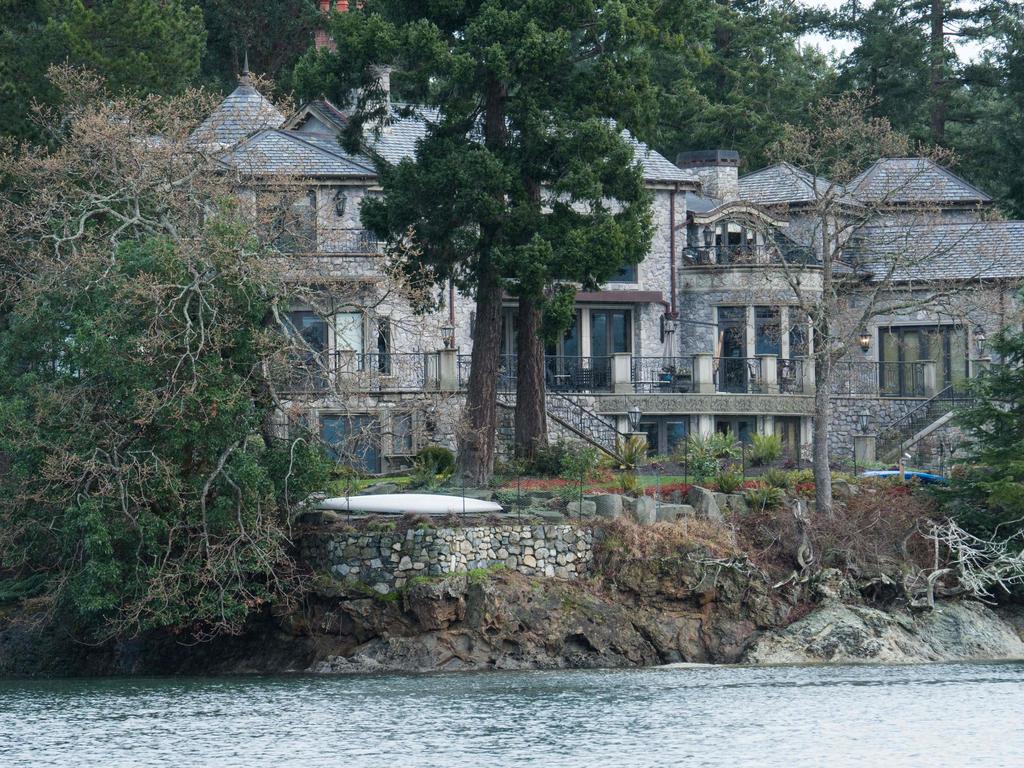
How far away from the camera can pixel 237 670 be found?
119 feet

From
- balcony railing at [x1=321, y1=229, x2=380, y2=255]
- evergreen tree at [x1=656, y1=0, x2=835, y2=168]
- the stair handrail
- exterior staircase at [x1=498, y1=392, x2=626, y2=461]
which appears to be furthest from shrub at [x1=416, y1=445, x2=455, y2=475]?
evergreen tree at [x1=656, y1=0, x2=835, y2=168]

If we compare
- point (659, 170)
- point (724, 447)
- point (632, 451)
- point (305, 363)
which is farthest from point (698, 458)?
point (659, 170)

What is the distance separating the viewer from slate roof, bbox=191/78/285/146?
44.7m

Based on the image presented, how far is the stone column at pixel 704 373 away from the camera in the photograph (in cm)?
5009

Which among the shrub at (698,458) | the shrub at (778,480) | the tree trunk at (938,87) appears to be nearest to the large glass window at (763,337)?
the shrub at (698,458)

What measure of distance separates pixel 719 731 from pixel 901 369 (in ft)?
88.2

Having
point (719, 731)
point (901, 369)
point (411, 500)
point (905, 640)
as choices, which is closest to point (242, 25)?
point (901, 369)

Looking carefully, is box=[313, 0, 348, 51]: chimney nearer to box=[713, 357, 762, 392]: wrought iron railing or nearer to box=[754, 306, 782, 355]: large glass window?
box=[754, 306, 782, 355]: large glass window

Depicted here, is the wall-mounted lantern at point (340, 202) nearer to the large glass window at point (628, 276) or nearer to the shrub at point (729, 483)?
the large glass window at point (628, 276)

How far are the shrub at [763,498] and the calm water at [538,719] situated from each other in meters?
4.68

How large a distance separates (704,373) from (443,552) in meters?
16.4

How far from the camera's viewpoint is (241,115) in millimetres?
48250

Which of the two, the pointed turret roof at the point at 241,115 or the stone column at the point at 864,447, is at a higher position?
the pointed turret roof at the point at 241,115

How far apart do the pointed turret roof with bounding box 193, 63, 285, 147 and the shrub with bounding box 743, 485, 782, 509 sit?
1435 cm
